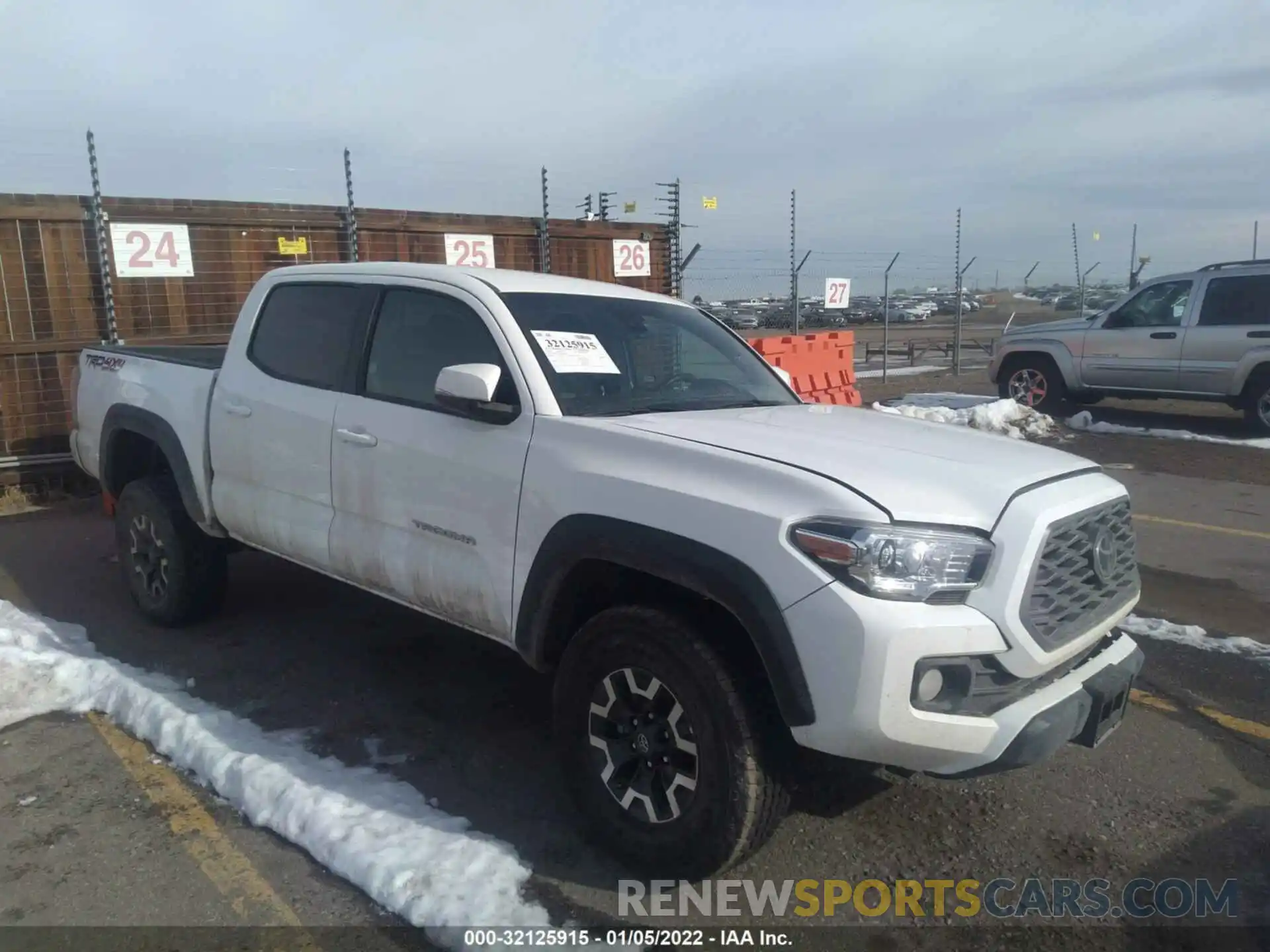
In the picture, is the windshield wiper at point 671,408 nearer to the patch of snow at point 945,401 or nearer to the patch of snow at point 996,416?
the patch of snow at point 996,416

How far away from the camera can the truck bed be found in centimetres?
546

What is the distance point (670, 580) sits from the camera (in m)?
3.14

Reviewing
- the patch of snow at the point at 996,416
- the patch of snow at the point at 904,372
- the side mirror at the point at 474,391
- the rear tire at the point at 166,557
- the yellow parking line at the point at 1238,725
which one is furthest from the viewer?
the patch of snow at the point at 904,372

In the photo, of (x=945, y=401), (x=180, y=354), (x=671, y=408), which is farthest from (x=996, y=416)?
(x=180, y=354)

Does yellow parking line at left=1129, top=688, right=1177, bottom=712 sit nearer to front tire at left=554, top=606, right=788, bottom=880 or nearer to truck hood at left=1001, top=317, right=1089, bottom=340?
front tire at left=554, top=606, right=788, bottom=880

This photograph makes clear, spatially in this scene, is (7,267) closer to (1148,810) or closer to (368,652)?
(368,652)

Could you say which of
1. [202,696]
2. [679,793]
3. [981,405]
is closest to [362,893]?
[679,793]

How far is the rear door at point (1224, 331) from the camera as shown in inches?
466

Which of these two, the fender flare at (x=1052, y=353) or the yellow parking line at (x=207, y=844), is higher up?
the fender flare at (x=1052, y=353)

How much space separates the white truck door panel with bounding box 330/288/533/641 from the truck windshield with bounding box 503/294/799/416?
0.69ft

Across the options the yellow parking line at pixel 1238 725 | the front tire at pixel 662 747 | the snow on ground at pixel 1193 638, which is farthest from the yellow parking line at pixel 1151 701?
the front tire at pixel 662 747

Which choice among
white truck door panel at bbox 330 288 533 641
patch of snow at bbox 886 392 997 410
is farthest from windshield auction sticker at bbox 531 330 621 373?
patch of snow at bbox 886 392 997 410

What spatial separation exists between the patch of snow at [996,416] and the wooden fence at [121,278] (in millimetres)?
5876

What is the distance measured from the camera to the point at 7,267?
28.9 ft
